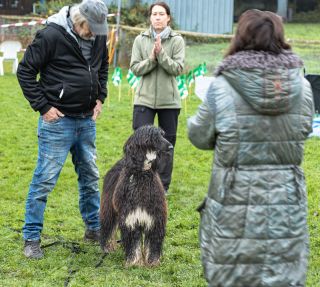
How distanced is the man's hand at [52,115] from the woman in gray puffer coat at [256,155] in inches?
69.1

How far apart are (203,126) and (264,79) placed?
380mm

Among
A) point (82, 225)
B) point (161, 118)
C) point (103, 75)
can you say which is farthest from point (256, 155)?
point (161, 118)

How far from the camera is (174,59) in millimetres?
6531

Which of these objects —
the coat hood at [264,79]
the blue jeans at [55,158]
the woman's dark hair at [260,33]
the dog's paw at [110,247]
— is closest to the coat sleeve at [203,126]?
the coat hood at [264,79]

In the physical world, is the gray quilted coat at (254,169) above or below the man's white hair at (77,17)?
below

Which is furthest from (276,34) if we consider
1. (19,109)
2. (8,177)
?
(19,109)

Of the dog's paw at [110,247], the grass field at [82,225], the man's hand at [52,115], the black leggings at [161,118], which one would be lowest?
the grass field at [82,225]

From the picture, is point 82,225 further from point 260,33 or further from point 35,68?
point 260,33

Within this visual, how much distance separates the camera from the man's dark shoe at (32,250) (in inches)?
201

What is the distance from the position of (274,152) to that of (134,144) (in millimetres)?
1663

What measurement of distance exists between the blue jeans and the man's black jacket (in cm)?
13

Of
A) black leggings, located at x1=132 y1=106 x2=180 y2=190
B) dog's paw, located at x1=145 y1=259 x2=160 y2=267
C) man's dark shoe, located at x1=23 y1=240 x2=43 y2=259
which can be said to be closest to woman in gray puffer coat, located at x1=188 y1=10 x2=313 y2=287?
dog's paw, located at x1=145 y1=259 x2=160 y2=267

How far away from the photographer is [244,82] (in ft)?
10.5

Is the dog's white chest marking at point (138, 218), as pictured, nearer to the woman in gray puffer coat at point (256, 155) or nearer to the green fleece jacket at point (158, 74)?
the woman in gray puffer coat at point (256, 155)
